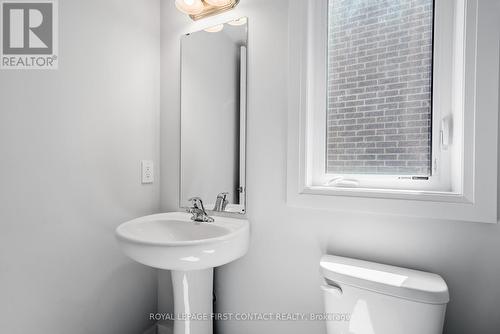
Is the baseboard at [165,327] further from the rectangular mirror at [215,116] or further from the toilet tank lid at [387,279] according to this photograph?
the toilet tank lid at [387,279]

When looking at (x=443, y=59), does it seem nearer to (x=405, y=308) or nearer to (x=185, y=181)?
(x=405, y=308)

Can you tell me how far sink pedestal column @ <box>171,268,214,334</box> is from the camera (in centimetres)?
112

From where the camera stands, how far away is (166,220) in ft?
4.13

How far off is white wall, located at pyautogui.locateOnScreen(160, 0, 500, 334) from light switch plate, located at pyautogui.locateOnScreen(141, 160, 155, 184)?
622mm

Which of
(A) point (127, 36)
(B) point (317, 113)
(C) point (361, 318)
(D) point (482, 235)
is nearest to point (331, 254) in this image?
(C) point (361, 318)

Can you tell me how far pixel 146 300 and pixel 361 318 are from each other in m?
1.20

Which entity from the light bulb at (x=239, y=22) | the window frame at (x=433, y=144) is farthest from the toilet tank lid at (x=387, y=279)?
the light bulb at (x=239, y=22)

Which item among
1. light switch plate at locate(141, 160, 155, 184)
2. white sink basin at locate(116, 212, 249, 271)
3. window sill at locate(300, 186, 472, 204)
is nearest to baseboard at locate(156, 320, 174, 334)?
white sink basin at locate(116, 212, 249, 271)

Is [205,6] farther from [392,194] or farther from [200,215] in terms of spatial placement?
[392,194]

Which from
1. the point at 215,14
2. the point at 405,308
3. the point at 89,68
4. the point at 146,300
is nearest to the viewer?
the point at 405,308

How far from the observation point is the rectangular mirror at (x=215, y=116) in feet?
4.13

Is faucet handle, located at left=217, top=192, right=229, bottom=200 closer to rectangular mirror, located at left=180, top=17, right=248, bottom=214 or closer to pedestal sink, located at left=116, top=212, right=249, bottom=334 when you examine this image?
rectangular mirror, located at left=180, top=17, right=248, bottom=214

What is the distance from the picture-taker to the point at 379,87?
3.54 ft

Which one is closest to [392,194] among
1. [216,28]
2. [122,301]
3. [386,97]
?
[386,97]
